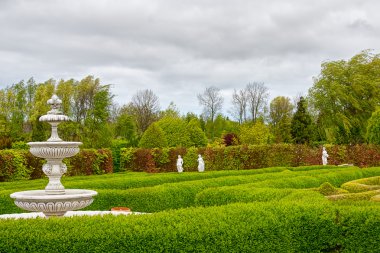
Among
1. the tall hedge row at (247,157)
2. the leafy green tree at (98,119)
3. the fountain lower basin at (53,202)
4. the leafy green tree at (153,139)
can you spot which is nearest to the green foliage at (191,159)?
the tall hedge row at (247,157)

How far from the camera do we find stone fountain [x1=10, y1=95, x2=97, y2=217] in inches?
373

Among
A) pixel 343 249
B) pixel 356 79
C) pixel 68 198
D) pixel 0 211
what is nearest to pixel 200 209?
pixel 343 249

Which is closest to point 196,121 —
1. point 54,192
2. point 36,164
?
point 36,164

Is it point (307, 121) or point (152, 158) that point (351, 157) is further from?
point (307, 121)

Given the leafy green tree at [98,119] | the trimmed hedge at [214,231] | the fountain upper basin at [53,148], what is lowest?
the trimmed hedge at [214,231]

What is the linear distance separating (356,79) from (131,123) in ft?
81.7

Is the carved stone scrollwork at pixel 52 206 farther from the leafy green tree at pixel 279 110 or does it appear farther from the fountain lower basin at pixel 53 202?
the leafy green tree at pixel 279 110

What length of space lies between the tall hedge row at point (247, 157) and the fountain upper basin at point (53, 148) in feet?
73.8

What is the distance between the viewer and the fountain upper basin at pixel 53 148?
991cm

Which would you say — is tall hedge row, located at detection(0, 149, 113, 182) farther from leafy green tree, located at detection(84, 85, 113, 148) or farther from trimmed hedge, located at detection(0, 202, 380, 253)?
trimmed hedge, located at detection(0, 202, 380, 253)

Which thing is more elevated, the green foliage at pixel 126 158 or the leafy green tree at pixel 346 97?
the leafy green tree at pixel 346 97

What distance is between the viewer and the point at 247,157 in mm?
31812

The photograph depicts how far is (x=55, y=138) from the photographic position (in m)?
10.3

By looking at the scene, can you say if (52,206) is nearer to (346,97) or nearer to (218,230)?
(218,230)
